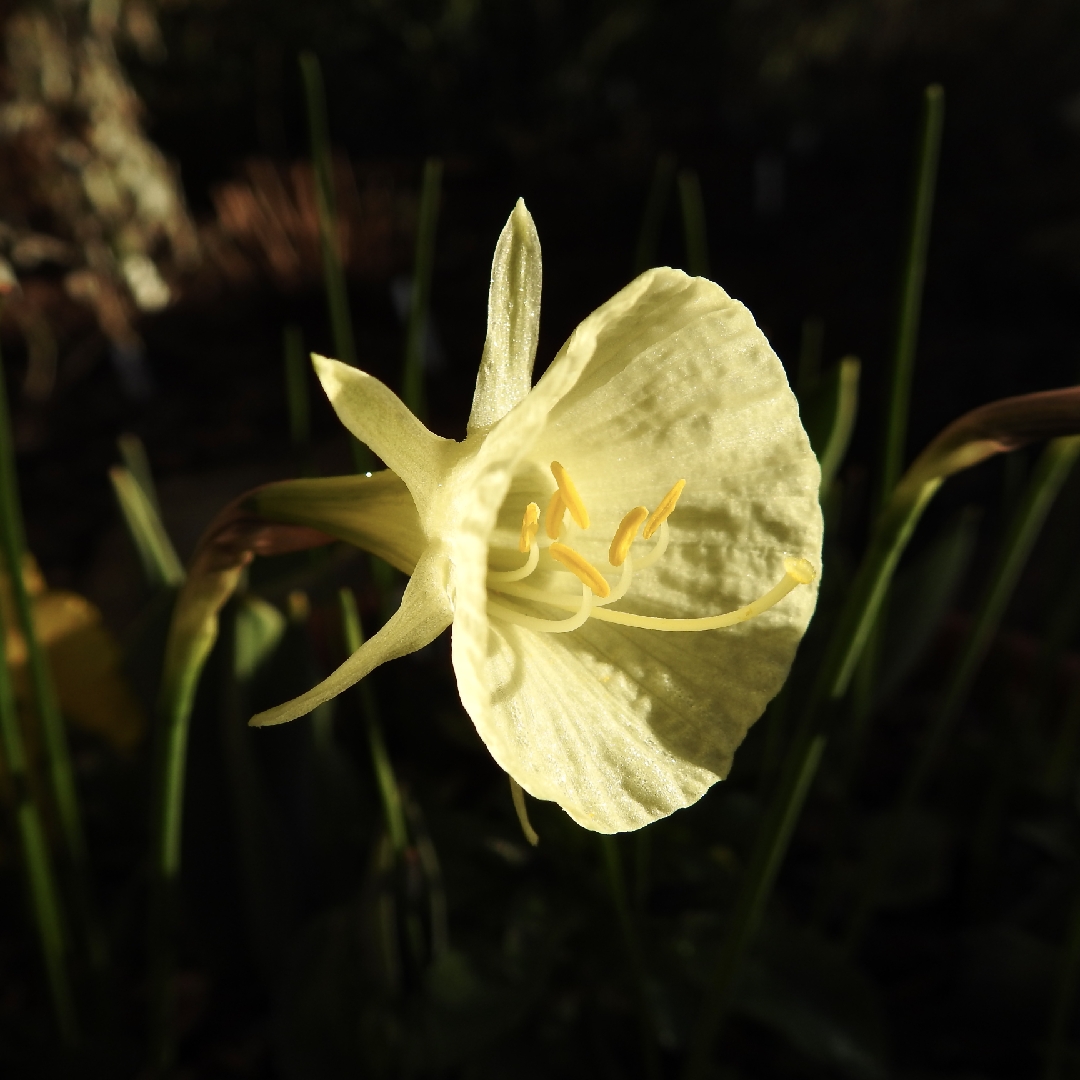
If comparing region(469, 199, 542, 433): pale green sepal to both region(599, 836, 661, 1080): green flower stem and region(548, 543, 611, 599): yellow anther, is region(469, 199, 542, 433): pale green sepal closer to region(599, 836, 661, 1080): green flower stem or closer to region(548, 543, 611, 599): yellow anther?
region(548, 543, 611, 599): yellow anther

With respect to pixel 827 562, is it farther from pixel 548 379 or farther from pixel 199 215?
pixel 199 215

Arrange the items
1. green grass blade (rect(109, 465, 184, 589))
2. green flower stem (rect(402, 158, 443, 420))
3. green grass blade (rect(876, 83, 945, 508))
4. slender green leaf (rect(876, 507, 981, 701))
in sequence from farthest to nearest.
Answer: slender green leaf (rect(876, 507, 981, 701))
green grass blade (rect(109, 465, 184, 589))
green flower stem (rect(402, 158, 443, 420))
green grass blade (rect(876, 83, 945, 508))

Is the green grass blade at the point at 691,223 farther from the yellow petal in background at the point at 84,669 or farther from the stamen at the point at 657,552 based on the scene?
the yellow petal in background at the point at 84,669

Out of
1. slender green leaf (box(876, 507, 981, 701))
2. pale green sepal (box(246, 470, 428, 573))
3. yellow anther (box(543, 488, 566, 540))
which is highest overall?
pale green sepal (box(246, 470, 428, 573))

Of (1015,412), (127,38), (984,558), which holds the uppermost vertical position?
(127,38)

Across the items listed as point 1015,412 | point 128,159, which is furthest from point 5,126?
point 1015,412

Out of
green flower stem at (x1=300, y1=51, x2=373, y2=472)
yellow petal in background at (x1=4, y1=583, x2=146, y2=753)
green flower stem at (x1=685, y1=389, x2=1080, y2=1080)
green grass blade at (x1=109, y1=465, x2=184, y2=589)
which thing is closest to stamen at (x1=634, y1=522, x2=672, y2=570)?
green flower stem at (x1=685, y1=389, x2=1080, y2=1080)
